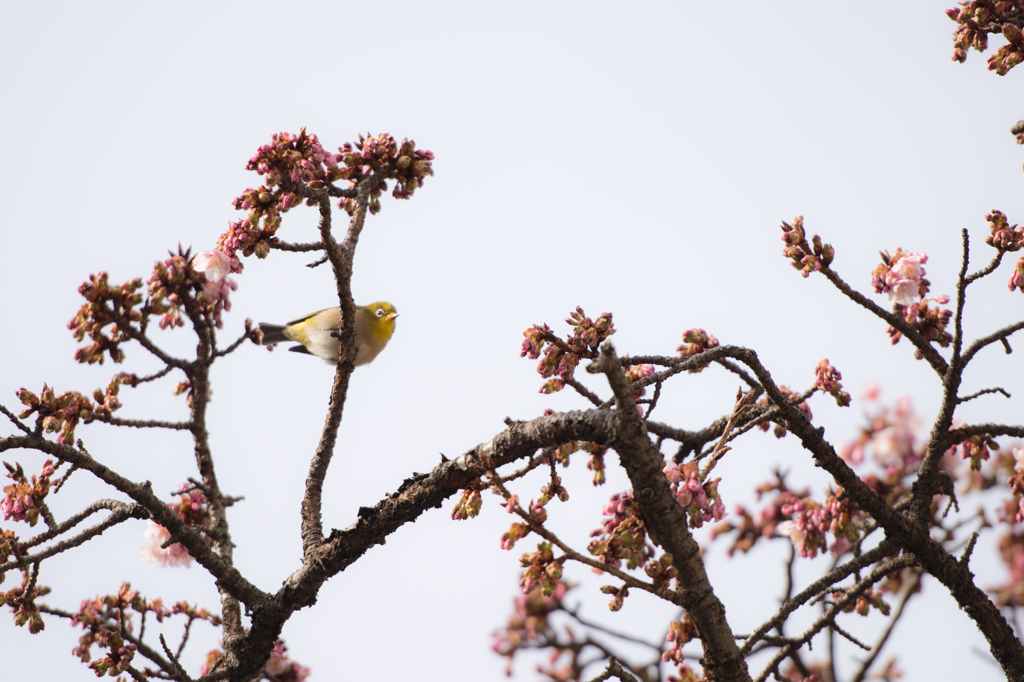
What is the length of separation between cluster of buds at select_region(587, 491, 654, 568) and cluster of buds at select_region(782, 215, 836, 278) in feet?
4.33

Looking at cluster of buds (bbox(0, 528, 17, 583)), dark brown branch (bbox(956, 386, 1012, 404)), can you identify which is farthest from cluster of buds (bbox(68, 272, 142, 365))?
dark brown branch (bbox(956, 386, 1012, 404))

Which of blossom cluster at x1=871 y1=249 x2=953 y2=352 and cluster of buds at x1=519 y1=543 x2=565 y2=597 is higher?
blossom cluster at x1=871 y1=249 x2=953 y2=352

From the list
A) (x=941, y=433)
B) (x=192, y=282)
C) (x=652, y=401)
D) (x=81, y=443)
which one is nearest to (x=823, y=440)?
(x=941, y=433)

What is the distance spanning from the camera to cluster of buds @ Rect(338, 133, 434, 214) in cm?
365

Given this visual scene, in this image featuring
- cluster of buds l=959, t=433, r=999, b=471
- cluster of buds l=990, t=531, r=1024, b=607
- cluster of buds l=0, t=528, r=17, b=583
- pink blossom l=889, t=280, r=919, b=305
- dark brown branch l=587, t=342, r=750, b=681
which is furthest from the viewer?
cluster of buds l=990, t=531, r=1024, b=607

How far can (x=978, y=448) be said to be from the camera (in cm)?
417

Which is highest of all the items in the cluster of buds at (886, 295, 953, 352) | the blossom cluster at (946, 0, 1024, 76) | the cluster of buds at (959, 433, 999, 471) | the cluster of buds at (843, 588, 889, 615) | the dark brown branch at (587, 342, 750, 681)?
the blossom cluster at (946, 0, 1024, 76)

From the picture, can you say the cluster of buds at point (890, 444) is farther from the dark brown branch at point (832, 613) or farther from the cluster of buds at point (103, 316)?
the cluster of buds at point (103, 316)

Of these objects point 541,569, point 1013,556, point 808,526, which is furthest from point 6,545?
point 1013,556

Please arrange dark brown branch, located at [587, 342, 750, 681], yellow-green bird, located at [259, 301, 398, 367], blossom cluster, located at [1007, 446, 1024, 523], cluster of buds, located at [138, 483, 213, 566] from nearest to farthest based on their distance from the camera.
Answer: dark brown branch, located at [587, 342, 750, 681] → blossom cluster, located at [1007, 446, 1024, 523] → cluster of buds, located at [138, 483, 213, 566] → yellow-green bird, located at [259, 301, 398, 367]

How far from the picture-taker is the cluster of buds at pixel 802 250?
3365 millimetres

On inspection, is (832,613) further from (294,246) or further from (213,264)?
(213,264)

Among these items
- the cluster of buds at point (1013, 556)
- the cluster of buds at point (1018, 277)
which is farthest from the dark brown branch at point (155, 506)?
the cluster of buds at point (1013, 556)

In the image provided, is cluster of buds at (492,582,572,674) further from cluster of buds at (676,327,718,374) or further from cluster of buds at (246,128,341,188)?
cluster of buds at (246,128,341,188)
